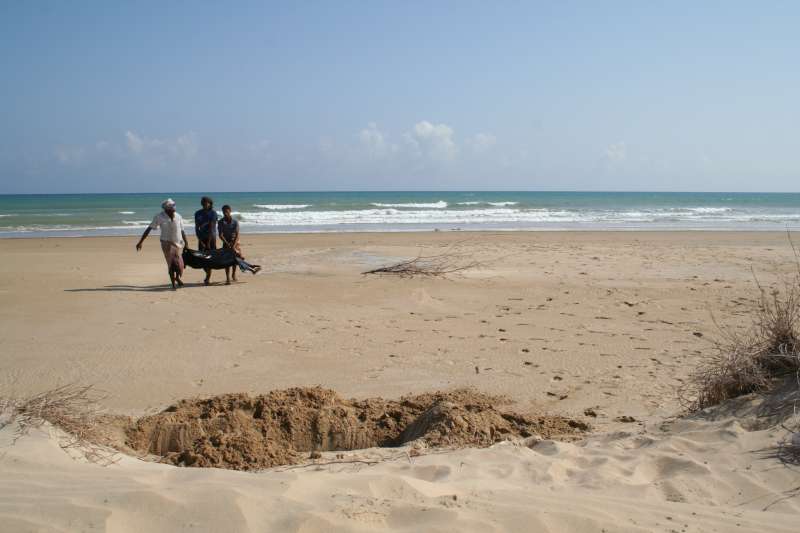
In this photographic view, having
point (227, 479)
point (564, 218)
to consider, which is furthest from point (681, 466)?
point (564, 218)

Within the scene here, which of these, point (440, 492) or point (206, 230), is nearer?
point (440, 492)

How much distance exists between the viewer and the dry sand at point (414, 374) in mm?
2766

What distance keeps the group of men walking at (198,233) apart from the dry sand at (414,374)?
469 millimetres

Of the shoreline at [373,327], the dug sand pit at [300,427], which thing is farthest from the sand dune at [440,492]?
the shoreline at [373,327]

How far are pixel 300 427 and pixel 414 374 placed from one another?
1761 millimetres

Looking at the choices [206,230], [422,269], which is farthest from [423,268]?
[206,230]

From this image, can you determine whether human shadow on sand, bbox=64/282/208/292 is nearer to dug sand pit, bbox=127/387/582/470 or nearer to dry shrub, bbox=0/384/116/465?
dug sand pit, bbox=127/387/582/470

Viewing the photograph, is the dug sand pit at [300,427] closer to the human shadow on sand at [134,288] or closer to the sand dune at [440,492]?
the sand dune at [440,492]

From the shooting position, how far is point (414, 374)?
5.87 meters

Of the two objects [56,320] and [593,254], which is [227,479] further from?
[593,254]

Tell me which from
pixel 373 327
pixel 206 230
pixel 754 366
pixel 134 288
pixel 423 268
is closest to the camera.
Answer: pixel 754 366

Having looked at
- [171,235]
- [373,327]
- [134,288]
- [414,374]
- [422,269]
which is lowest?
[414,374]

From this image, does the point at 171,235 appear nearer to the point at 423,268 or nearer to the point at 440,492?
the point at 423,268

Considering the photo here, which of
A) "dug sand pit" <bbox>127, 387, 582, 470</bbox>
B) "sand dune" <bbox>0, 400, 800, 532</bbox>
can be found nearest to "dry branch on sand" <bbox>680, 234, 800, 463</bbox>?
"sand dune" <bbox>0, 400, 800, 532</bbox>
